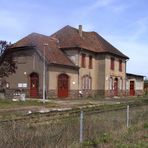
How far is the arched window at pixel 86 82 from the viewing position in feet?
163

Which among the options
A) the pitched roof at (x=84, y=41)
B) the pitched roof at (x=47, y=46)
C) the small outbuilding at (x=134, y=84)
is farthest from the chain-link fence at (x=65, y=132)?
the small outbuilding at (x=134, y=84)

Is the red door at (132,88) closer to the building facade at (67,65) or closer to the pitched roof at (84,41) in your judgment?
the building facade at (67,65)

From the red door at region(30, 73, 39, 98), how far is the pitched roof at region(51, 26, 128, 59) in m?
6.35

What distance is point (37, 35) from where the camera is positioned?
4831 centimetres

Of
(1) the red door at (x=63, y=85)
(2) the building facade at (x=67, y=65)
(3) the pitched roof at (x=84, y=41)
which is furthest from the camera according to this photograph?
(3) the pitched roof at (x=84, y=41)

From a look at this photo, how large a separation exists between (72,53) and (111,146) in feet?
122

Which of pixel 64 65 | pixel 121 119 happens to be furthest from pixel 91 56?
pixel 121 119

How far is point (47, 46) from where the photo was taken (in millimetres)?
46188

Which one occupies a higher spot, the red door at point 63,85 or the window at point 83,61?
the window at point 83,61

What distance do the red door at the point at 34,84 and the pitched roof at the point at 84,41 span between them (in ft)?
20.8

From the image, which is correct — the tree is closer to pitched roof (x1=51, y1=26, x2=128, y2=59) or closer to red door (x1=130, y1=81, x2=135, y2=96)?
pitched roof (x1=51, y1=26, x2=128, y2=59)

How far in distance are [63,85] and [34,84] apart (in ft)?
10.9

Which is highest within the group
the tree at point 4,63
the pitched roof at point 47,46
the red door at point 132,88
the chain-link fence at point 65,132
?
the pitched roof at point 47,46

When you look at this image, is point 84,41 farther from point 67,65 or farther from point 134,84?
point 134,84
